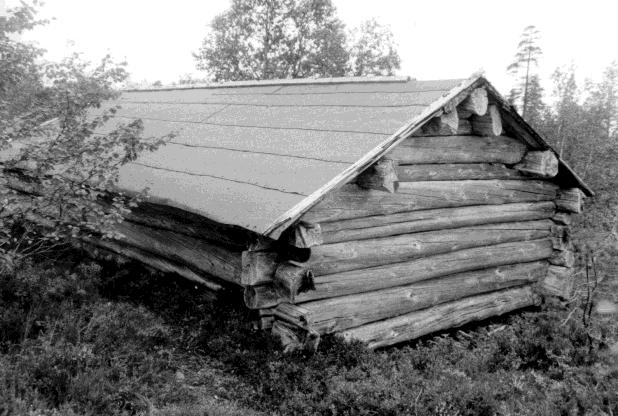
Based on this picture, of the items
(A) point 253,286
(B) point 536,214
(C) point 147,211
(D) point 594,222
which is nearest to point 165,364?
(A) point 253,286

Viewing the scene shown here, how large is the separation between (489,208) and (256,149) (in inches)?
145

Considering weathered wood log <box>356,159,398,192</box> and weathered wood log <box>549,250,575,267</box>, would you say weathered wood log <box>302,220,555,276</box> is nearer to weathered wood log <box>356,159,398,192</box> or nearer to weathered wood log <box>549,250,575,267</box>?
weathered wood log <box>549,250,575,267</box>

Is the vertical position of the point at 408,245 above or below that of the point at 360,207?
below

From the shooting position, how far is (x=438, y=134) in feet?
23.0

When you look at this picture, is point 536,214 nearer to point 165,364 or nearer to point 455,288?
point 455,288

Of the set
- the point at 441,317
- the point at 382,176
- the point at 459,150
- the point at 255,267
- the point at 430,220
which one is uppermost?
the point at 459,150

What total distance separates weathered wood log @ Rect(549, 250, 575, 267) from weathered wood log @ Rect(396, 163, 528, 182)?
165cm

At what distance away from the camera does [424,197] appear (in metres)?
7.00

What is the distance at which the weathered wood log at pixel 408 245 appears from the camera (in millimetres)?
5941

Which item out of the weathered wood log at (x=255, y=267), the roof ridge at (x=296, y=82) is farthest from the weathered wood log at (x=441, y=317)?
the roof ridge at (x=296, y=82)

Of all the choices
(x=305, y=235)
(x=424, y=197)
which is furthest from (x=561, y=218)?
(x=305, y=235)

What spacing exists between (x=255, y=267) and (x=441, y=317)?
3323 mm

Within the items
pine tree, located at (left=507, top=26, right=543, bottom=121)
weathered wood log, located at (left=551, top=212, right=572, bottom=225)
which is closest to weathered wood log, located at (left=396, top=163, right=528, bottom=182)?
weathered wood log, located at (left=551, top=212, right=572, bottom=225)

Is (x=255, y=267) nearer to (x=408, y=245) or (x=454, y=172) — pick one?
(x=408, y=245)
